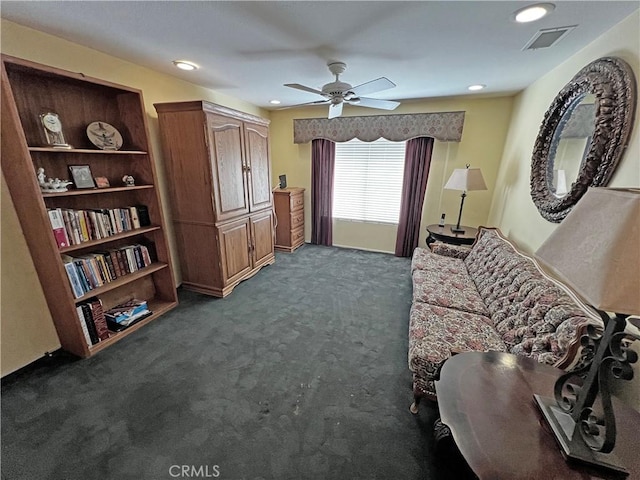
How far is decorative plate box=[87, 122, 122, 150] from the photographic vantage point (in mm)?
2117

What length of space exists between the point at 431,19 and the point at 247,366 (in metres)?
2.61

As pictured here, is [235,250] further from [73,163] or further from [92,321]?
[73,163]

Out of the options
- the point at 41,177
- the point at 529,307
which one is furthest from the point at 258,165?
the point at 529,307

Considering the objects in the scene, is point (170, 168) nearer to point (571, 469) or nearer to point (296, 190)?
point (296, 190)

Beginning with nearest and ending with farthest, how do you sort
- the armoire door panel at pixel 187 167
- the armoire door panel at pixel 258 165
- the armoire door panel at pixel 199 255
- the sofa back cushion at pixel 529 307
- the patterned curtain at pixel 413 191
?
the sofa back cushion at pixel 529 307
the armoire door panel at pixel 187 167
the armoire door panel at pixel 199 255
the armoire door panel at pixel 258 165
the patterned curtain at pixel 413 191

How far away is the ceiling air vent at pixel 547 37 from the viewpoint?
1.68 meters

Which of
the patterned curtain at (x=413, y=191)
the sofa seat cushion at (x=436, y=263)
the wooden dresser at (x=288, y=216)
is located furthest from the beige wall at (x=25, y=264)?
the patterned curtain at (x=413, y=191)

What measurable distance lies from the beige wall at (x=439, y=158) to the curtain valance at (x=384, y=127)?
Result: 0.15m

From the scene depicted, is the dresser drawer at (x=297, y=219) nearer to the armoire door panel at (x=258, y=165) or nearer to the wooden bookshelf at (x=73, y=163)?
the armoire door panel at (x=258, y=165)

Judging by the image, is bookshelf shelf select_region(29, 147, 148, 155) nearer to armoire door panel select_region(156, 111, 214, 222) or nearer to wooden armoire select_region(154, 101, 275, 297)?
armoire door panel select_region(156, 111, 214, 222)

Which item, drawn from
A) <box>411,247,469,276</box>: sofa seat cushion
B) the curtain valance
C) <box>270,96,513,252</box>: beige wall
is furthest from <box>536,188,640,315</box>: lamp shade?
<box>270,96,513,252</box>: beige wall

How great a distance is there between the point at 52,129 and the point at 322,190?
327 cm

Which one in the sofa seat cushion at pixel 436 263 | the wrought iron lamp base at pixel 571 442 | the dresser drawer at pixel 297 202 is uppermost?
the dresser drawer at pixel 297 202

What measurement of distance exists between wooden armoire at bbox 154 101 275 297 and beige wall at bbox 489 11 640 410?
2948 millimetres
